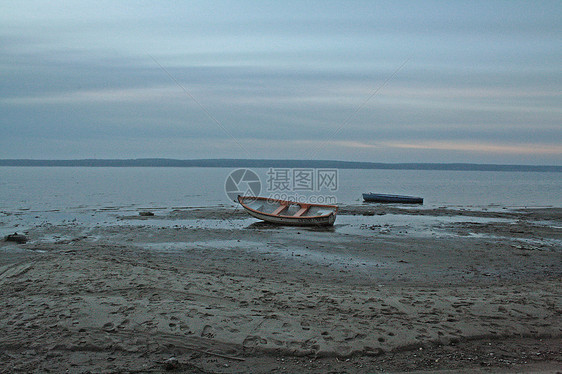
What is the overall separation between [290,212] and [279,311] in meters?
18.1

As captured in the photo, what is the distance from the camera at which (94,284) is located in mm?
8305

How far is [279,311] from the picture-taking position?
23.0 feet

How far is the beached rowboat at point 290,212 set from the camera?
22.2 m

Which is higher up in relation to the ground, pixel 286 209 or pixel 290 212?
pixel 286 209

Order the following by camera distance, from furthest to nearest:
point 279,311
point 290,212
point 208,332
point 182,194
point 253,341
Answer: point 182,194 < point 290,212 < point 279,311 < point 208,332 < point 253,341

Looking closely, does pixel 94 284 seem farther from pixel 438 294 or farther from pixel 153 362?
pixel 438 294

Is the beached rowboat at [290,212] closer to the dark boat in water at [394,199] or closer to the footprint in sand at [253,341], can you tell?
the footprint in sand at [253,341]

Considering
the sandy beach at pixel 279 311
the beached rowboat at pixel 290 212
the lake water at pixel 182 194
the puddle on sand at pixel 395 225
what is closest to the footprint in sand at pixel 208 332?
the sandy beach at pixel 279 311

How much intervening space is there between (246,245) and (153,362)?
35.6 feet

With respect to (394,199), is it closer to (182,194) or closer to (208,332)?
(182,194)

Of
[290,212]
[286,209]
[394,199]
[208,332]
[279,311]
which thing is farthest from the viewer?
[394,199]

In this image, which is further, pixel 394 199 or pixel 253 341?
pixel 394 199

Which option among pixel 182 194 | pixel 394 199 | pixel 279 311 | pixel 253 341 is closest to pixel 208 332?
pixel 253 341

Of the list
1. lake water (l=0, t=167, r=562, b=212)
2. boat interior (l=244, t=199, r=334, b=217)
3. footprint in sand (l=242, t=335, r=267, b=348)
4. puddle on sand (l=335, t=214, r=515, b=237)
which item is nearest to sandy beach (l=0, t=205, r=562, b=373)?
footprint in sand (l=242, t=335, r=267, b=348)
